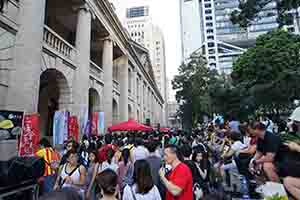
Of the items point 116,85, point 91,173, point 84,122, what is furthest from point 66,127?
point 116,85

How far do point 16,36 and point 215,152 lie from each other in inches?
315

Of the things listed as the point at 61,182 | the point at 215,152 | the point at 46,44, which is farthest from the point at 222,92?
the point at 61,182

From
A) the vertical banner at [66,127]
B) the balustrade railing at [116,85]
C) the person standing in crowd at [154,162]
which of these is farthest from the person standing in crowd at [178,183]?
the balustrade railing at [116,85]

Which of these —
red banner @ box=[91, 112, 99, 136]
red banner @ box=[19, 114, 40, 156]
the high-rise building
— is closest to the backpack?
red banner @ box=[19, 114, 40, 156]

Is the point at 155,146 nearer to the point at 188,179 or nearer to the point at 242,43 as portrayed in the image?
the point at 188,179

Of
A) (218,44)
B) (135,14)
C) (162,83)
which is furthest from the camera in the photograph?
(135,14)

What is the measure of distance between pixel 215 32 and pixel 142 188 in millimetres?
90724

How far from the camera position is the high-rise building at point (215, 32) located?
3044 inches

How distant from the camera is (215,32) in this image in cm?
8550

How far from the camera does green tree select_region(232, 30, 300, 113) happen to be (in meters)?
15.9

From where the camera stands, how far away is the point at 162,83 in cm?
10062

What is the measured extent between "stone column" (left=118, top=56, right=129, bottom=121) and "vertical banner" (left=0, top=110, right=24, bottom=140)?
49.5 ft

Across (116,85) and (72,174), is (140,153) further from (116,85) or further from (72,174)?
(116,85)

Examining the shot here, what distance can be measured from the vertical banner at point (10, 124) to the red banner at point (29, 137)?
791 millimetres
